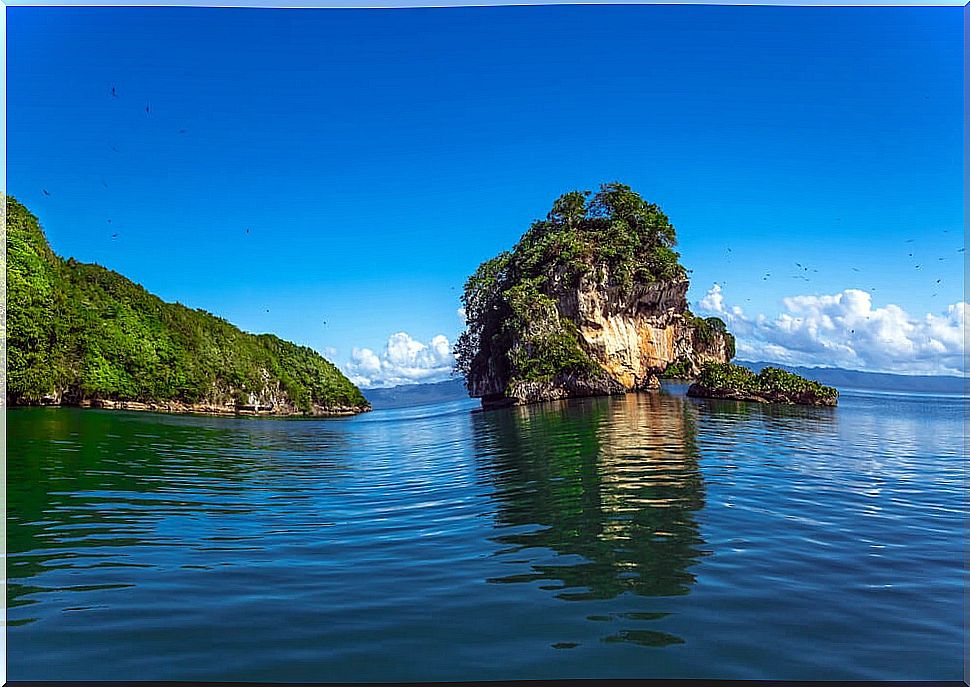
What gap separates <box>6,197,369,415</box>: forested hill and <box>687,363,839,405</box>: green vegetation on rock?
1335 inches

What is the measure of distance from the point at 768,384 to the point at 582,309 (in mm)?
11778

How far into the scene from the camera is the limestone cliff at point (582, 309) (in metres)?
38.8

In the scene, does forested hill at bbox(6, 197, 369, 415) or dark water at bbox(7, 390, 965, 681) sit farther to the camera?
forested hill at bbox(6, 197, 369, 415)

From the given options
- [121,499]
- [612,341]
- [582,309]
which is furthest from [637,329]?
[121,499]

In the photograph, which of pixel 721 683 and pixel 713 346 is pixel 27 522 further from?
pixel 713 346

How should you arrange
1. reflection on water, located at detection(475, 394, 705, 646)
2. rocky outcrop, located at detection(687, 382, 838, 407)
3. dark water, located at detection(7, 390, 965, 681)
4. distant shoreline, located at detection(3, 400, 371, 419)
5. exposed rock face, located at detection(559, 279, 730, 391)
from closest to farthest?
dark water, located at detection(7, 390, 965, 681) < reflection on water, located at detection(475, 394, 705, 646) < rocky outcrop, located at detection(687, 382, 838, 407) < distant shoreline, located at detection(3, 400, 371, 419) < exposed rock face, located at detection(559, 279, 730, 391)

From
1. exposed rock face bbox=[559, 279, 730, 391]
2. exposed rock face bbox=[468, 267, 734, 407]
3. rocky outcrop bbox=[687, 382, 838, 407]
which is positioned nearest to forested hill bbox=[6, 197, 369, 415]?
exposed rock face bbox=[468, 267, 734, 407]

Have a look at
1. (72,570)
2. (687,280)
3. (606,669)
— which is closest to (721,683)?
(606,669)

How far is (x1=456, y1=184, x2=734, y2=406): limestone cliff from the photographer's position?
3884 cm

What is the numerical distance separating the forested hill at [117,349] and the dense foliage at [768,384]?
1340 inches

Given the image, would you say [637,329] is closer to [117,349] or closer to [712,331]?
[712,331]

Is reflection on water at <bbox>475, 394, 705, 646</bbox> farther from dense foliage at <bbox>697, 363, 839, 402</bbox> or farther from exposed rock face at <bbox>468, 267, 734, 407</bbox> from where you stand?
exposed rock face at <bbox>468, 267, 734, 407</bbox>

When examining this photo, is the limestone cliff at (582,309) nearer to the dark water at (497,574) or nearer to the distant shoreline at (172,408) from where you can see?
the distant shoreline at (172,408)

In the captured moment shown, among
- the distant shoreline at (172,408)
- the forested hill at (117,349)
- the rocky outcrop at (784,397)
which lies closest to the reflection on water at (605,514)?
the rocky outcrop at (784,397)
